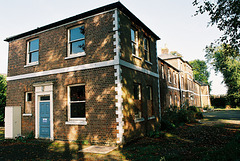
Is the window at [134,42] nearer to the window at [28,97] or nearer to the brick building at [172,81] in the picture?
the window at [28,97]

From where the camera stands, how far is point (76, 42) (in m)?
11.4

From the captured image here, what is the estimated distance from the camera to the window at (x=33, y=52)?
13.1m

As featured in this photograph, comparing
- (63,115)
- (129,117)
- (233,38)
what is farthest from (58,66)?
(233,38)

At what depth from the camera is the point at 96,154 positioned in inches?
317

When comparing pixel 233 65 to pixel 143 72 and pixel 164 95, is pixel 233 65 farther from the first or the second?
pixel 143 72

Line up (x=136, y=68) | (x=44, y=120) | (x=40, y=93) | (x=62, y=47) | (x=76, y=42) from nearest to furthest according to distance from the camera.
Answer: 1. (x=76, y=42)
2. (x=136, y=68)
3. (x=62, y=47)
4. (x=44, y=120)
5. (x=40, y=93)

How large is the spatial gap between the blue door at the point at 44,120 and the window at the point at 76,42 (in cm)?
375

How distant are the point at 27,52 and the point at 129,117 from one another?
9030mm

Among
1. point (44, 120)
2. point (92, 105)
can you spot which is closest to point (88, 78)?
point (92, 105)

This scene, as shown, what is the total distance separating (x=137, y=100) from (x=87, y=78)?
3.36 meters

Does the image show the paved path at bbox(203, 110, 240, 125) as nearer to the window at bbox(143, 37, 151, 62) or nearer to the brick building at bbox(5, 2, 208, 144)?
the brick building at bbox(5, 2, 208, 144)

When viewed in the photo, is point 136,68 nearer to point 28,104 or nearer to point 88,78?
point 88,78

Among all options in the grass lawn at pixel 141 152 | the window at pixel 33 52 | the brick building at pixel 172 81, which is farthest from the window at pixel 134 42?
the brick building at pixel 172 81

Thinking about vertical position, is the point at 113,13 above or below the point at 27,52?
above
